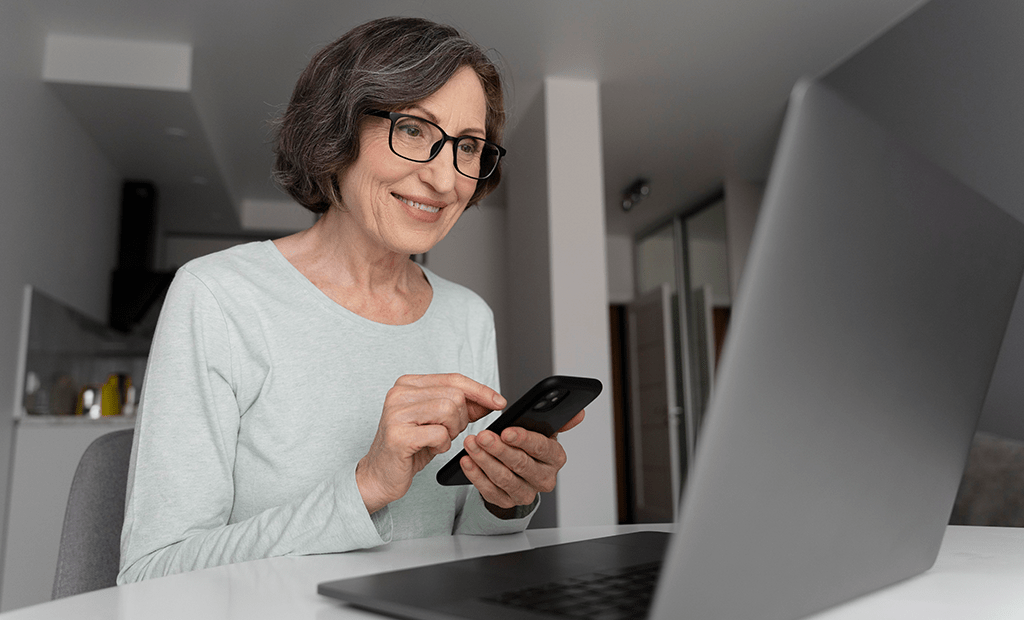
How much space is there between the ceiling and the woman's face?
1.69m

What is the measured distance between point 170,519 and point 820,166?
0.66 m

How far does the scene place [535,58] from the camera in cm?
378

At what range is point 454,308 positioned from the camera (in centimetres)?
110

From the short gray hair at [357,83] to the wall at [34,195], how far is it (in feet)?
8.90

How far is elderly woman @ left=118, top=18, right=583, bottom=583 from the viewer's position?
650 millimetres

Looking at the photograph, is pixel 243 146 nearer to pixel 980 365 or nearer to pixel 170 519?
pixel 170 519

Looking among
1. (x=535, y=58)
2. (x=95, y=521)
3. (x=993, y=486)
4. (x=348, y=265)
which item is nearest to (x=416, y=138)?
(x=348, y=265)

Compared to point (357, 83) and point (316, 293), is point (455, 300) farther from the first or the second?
point (357, 83)

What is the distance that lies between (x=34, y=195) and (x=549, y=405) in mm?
3578

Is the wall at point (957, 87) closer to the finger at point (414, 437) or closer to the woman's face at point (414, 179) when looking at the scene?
the finger at point (414, 437)

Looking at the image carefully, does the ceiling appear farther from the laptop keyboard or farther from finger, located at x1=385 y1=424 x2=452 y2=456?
the laptop keyboard

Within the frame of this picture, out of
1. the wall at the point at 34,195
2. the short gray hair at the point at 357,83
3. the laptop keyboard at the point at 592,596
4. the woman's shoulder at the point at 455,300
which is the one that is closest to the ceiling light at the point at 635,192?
the wall at the point at 34,195

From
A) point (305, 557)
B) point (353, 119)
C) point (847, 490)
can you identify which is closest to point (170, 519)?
point (305, 557)

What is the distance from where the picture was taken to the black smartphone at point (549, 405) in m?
0.63
